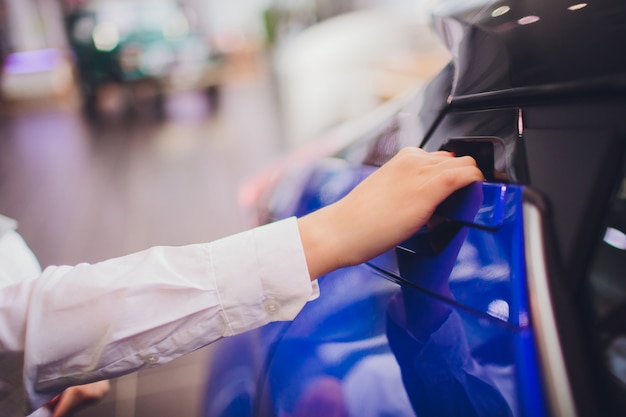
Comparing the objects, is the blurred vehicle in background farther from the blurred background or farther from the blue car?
the blue car

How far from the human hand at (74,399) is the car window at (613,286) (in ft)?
2.49

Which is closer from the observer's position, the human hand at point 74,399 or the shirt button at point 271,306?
the shirt button at point 271,306

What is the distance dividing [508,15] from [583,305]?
0.35 metres

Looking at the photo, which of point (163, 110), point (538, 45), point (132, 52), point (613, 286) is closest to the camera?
point (613, 286)

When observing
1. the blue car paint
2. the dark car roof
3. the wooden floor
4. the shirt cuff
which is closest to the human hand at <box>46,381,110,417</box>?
the wooden floor

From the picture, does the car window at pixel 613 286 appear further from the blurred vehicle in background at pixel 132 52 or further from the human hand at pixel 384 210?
the blurred vehicle in background at pixel 132 52

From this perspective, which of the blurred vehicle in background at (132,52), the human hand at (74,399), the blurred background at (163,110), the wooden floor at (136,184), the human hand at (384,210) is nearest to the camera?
the human hand at (384,210)

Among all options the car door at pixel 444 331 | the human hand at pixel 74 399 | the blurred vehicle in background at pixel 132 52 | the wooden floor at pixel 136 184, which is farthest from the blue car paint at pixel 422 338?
the blurred vehicle in background at pixel 132 52

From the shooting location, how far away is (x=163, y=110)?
22.5 ft

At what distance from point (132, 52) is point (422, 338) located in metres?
7.32

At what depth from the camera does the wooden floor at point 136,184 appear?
1.45 meters

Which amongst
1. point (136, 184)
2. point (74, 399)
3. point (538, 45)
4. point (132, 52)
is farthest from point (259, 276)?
point (132, 52)

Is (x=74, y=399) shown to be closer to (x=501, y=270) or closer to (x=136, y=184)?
(x=501, y=270)

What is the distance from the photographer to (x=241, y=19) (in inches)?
456
